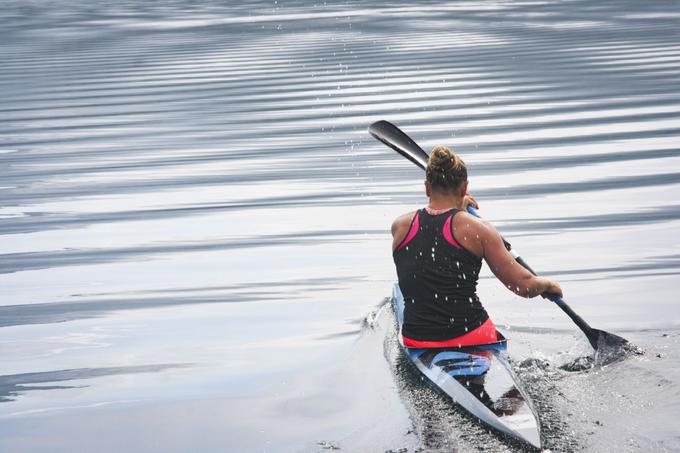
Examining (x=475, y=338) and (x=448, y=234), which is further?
(x=475, y=338)

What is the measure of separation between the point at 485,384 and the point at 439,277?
80 cm

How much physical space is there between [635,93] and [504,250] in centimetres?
1606

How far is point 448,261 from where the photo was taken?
299 inches

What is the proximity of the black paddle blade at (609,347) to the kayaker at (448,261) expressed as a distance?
77 cm

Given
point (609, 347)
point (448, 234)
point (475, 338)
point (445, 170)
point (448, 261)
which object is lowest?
point (609, 347)

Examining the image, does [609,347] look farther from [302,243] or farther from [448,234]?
[302,243]

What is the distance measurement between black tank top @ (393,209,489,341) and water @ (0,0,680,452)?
51 centimetres

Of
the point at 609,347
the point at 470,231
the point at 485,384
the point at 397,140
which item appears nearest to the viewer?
the point at 485,384

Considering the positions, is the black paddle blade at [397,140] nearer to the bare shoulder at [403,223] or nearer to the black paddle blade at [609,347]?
the black paddle blade at [609,347]

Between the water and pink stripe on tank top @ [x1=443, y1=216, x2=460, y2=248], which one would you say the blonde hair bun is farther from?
the water

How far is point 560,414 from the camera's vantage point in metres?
→ 7.02

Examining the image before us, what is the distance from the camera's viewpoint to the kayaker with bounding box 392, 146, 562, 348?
7566 mm

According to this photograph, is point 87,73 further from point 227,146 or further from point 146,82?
point 227,146

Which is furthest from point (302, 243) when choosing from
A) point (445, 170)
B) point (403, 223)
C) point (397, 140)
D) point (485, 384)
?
point (485, 384)
